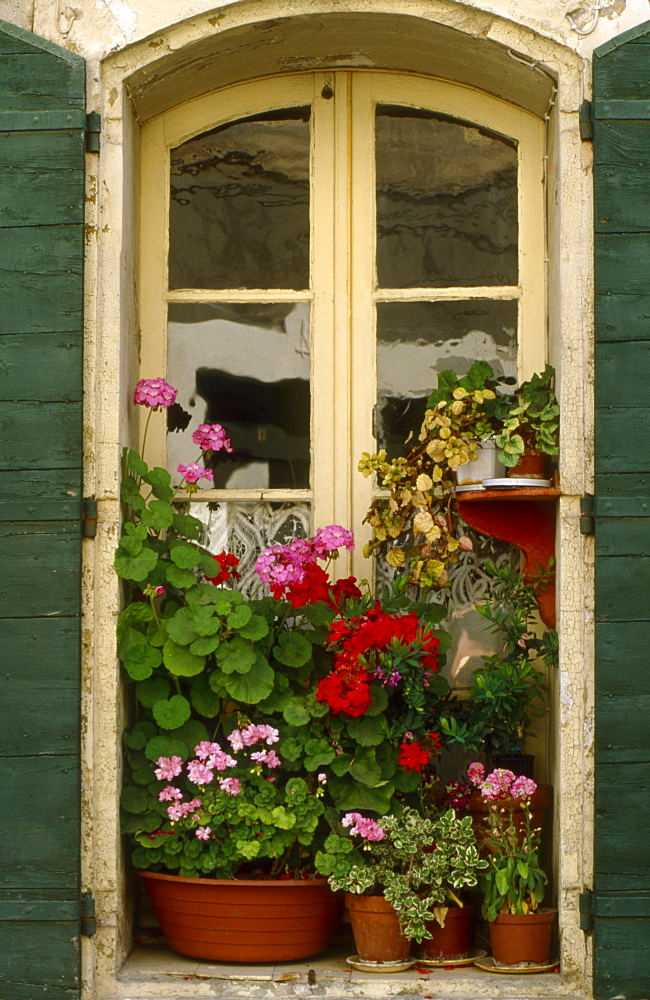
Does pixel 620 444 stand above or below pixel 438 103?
below

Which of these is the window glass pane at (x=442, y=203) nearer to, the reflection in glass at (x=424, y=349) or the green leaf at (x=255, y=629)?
the reflection in glass at (x=424, y=349)

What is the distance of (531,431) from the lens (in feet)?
11.7

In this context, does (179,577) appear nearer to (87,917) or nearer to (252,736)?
(252,736)

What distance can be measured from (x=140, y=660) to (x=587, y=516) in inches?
53.6

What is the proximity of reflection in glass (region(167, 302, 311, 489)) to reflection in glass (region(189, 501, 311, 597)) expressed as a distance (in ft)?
0.28

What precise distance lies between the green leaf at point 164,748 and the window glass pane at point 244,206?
1516 millimetres

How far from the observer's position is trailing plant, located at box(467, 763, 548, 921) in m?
3.32

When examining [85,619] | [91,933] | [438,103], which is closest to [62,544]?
[85,619]

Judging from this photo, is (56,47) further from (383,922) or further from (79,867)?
(383,922)

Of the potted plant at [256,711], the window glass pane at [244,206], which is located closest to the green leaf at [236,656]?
the potted plant at [256,711]

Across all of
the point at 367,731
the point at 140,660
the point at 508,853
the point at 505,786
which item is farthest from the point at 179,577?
the point at 508,853

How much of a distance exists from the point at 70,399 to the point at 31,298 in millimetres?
318

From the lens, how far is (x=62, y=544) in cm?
338

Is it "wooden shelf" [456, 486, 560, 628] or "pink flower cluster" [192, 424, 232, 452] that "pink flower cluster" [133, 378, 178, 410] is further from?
"wooden shelf" [456, 486, 560, 628]
